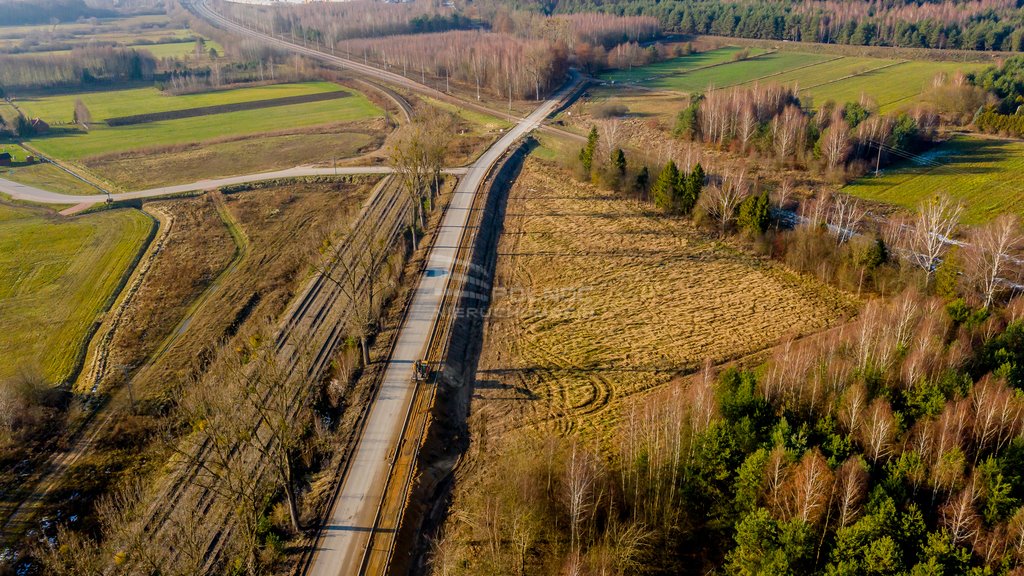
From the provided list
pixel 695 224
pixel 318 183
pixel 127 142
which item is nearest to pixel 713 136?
pixel 695 224

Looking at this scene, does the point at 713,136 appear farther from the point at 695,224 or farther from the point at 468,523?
the point at 468,523

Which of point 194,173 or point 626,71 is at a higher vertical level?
point 626,71

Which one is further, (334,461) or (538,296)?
(538,296)

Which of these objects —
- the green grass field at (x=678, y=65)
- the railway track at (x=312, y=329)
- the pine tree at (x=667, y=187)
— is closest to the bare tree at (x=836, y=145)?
the pine tree at (x=667, y=187)

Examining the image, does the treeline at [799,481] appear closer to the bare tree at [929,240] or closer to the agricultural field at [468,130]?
the bare tree at [929,240]

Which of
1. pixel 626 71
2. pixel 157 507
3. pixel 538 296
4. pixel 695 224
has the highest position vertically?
pixel 626 71

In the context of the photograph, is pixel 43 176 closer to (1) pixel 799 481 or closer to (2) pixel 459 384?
(2) pixel 459 384

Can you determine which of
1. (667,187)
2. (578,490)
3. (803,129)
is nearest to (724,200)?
(667,187)
